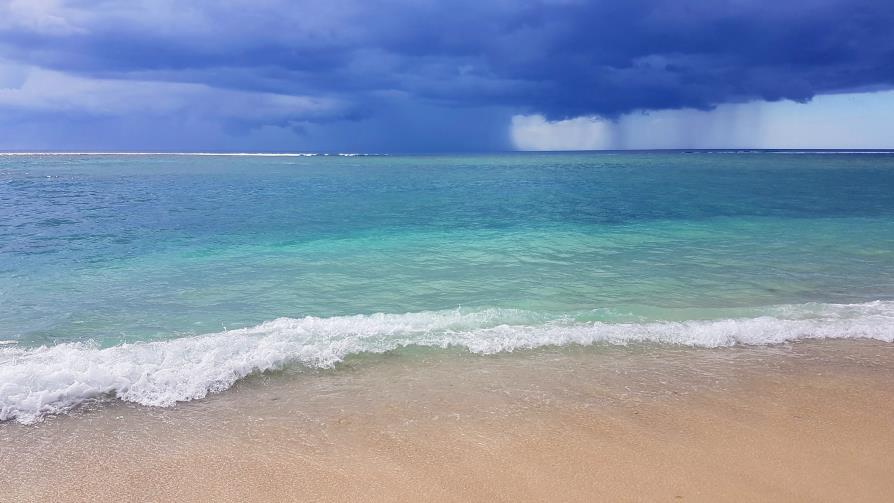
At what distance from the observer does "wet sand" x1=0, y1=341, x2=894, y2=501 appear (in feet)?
15.8

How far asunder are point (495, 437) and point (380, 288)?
289 inches

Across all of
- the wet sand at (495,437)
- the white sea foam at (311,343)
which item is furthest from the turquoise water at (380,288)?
the wet sand at (495,437)

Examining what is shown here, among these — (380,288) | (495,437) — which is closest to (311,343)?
(495,437)

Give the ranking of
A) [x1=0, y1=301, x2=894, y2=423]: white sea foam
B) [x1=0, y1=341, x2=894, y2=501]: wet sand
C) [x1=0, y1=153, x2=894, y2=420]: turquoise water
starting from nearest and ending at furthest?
[x1=0, y1=341, x2=894, y2=501]: wet sand → [x1=0, y1=301, x2=894, y2=423]: white sea foam → [x1=0, y1=153, x2=894, y2=420]: turquoise water

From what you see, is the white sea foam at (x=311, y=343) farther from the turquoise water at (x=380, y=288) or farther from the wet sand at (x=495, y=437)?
the wet sand at (x=495, y=437)

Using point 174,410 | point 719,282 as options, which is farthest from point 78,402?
point 719,282

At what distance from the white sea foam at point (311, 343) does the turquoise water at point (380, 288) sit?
0.04 meters

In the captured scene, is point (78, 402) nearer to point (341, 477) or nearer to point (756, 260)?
point (341, 477)

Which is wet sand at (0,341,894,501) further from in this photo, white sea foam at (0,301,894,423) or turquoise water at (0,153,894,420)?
turquoise water at (0,153,894,420)

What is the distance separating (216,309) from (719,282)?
11789 millimetres

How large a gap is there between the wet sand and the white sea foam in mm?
379

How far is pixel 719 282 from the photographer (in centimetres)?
1288

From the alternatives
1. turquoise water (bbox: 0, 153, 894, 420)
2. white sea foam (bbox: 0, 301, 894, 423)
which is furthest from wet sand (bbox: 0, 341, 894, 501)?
turquoise water (bbox: 0, 153, 894, 420)

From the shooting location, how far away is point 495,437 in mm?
5652
